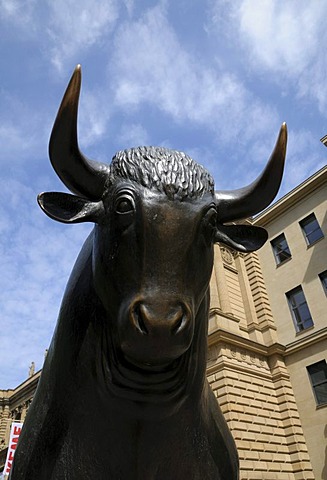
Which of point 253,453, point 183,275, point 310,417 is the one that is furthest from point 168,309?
point 310,417

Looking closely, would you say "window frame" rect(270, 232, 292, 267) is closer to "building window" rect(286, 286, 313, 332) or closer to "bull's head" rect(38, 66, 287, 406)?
"building window" rect(286, 286, 313, 332)

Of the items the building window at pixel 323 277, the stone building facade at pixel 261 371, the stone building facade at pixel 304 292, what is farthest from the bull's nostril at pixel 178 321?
the building window at pixel 323 277

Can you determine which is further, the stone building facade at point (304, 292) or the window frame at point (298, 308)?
the window frame at point (298, 308)

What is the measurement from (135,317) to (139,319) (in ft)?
0.05

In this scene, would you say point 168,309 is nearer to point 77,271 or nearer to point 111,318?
point 111,318

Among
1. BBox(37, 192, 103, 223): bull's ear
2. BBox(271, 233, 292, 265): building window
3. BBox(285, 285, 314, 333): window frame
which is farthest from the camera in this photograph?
BBox(271, 233, 292, 265): building window

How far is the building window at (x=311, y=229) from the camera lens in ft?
71.6

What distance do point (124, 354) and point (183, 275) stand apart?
1.23 feet

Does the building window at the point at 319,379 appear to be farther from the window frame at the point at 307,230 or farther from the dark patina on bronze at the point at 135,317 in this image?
the dark patina on bronze at the point at 135,317

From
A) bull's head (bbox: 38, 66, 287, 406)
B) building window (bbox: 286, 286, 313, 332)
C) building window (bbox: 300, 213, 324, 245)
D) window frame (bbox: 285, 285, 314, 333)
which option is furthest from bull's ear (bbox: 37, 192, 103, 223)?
building window (bbox: 300, 213, 324, 245)

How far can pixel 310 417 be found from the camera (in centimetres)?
1789

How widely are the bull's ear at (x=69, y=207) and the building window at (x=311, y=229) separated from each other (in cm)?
2186

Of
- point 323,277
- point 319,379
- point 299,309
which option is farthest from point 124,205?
point 299,309

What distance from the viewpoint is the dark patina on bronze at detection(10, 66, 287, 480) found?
131 centimetres
